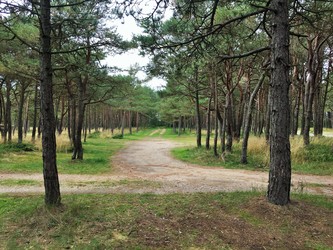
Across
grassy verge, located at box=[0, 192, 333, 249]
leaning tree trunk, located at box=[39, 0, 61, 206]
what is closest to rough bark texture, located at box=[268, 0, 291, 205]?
grassy verge, located at box=[0, 192, 333, 249]

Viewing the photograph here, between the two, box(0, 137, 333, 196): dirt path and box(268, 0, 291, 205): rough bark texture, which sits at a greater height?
box(268, 0, 291, 205): rough bark texture

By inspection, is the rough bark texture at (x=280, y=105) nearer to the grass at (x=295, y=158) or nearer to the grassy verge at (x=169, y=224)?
the grassy verge at (x=169, y=224)

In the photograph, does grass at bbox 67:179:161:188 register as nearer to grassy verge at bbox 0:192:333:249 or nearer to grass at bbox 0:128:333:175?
grass at bbox 0:128:333:175

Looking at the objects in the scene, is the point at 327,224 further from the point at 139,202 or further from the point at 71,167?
the point at 71,167

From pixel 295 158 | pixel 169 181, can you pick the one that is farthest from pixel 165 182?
pixel 295 158

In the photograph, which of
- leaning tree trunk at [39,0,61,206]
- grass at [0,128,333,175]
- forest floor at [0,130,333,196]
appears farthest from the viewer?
grass at [0,128,333,175]

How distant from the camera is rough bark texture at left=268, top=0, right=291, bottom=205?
526cm

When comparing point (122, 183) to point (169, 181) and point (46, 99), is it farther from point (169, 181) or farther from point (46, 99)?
point (46, 99)

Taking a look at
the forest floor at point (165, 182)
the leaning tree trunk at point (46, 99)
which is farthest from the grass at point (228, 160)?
the leaning tree trunk at point (46, 99)

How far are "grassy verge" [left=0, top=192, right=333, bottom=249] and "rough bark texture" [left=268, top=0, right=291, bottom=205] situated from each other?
0.51 m

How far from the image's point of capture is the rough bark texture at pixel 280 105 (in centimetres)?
526

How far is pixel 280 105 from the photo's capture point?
528 cm

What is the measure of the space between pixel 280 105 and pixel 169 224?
2.98m

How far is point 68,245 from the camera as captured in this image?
160 inches
